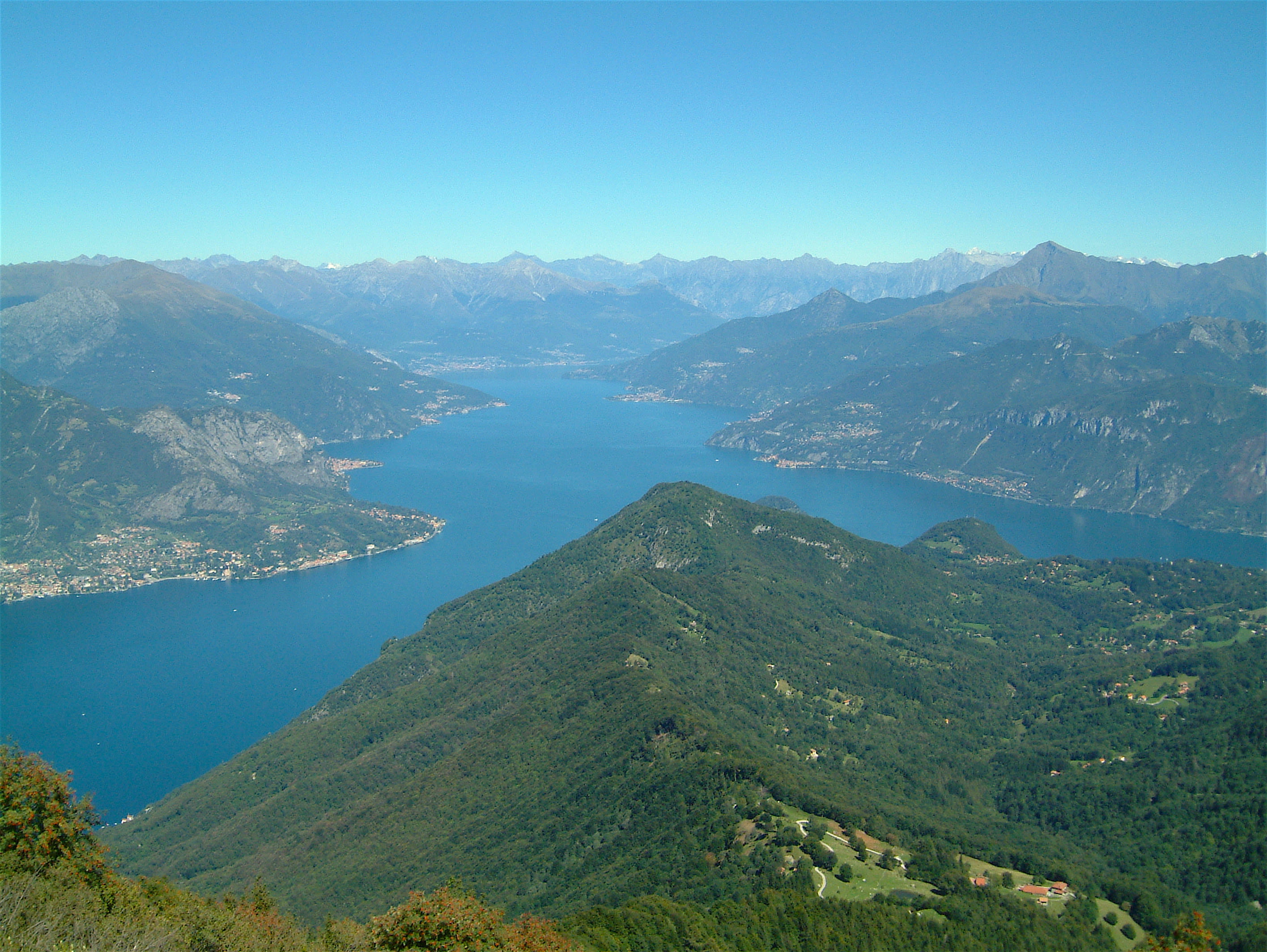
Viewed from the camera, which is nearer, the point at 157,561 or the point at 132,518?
the point at 157,561

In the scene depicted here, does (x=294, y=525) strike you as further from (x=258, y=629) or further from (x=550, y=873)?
(x=550, y=873)

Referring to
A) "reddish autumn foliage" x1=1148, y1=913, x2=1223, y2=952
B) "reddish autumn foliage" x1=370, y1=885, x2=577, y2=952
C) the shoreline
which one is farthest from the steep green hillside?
"reddish autumn foliage" x1=1148, y1=913, x2=1223, y2=952

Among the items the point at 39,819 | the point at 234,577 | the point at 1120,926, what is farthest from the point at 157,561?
the point at 1120,926

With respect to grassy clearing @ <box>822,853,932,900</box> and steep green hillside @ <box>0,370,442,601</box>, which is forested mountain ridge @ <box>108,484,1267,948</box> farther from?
steep green hillside @ <box>0,370,442,601</box>

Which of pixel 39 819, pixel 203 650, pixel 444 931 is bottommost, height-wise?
pixel 203 650

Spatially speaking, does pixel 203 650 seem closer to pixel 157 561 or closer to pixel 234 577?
pixel 234 577
